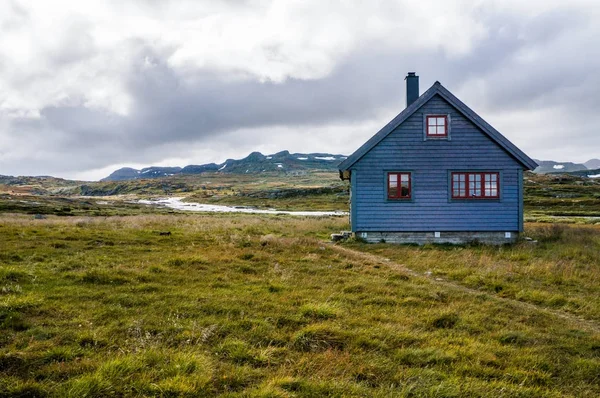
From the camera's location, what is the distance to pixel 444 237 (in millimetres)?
23359

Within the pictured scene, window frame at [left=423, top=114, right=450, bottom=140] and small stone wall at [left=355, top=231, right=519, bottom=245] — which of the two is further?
small stone wall at [left=355, top=231, right=519, bottom=245]

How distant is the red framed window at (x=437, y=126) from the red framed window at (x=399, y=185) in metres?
2.84

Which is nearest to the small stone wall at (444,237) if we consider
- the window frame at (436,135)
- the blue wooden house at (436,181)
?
the blue wooden house at (436,181)

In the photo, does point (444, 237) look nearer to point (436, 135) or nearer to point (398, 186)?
point (398, 186)

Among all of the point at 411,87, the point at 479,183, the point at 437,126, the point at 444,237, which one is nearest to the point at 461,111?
the point at 437,126

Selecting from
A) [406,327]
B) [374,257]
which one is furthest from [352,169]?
[406,327]

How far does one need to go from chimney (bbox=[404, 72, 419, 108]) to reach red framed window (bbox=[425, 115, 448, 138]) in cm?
285

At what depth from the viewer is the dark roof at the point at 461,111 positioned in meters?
22.6

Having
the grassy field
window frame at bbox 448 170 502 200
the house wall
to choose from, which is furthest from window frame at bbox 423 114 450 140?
the grassy field

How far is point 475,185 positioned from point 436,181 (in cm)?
238

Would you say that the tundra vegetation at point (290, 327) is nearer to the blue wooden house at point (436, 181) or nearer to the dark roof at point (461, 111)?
the blue wooden house at point (436, 181)

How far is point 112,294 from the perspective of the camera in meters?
9.74

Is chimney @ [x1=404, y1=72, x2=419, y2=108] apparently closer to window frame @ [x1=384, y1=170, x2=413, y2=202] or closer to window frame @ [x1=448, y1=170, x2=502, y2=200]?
window frame @ [x1=384, y1=170, x2=413, y2=202]

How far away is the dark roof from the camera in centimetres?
2259
